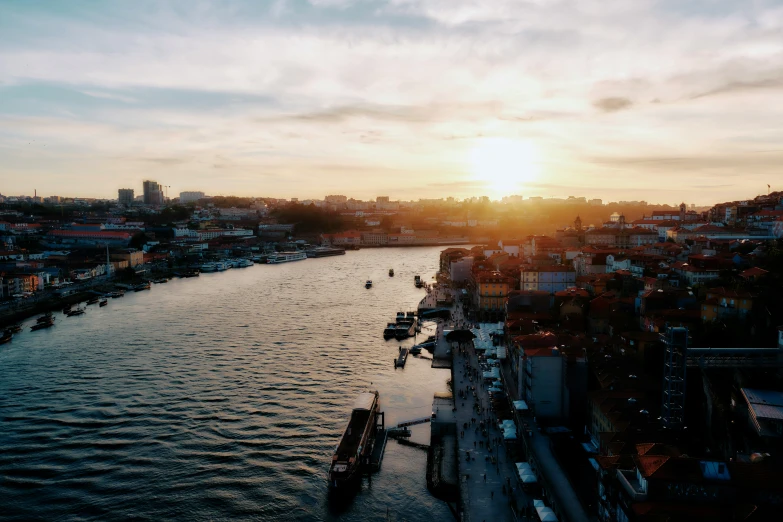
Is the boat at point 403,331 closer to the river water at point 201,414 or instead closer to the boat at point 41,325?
the river water at point 201,414

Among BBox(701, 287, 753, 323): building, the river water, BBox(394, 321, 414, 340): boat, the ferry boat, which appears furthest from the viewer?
the ferry boat

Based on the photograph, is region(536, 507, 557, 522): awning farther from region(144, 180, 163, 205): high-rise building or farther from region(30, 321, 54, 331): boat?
region(144, 180, 163, 205): high-rise building

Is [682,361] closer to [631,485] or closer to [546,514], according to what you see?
[631,485]

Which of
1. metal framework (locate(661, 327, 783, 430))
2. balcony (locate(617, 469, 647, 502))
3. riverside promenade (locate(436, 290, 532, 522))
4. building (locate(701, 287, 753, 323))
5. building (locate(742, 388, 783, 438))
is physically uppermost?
building (locate(701, 287, 753, 323))

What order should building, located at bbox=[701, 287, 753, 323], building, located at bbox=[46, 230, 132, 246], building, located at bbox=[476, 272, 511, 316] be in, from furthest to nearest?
1. building, located at bbox=[46, 230, 132, 246]
2. building, located at bbox=[476, 272, 511, 316]
3. building, located at bbox=[701, 287, 753, 323]

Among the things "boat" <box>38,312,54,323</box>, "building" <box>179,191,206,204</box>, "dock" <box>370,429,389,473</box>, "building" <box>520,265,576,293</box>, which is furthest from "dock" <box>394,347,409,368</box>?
"building" <box>179,191,206,204</box>

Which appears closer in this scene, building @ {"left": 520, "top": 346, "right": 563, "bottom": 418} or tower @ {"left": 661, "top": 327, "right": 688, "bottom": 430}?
tower @ {"left": 661, "top": 327, "right": 688, "bottom": 430}

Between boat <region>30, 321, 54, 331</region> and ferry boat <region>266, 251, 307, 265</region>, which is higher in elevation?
ferry boat <region>266, 251, 307, 265</region>
